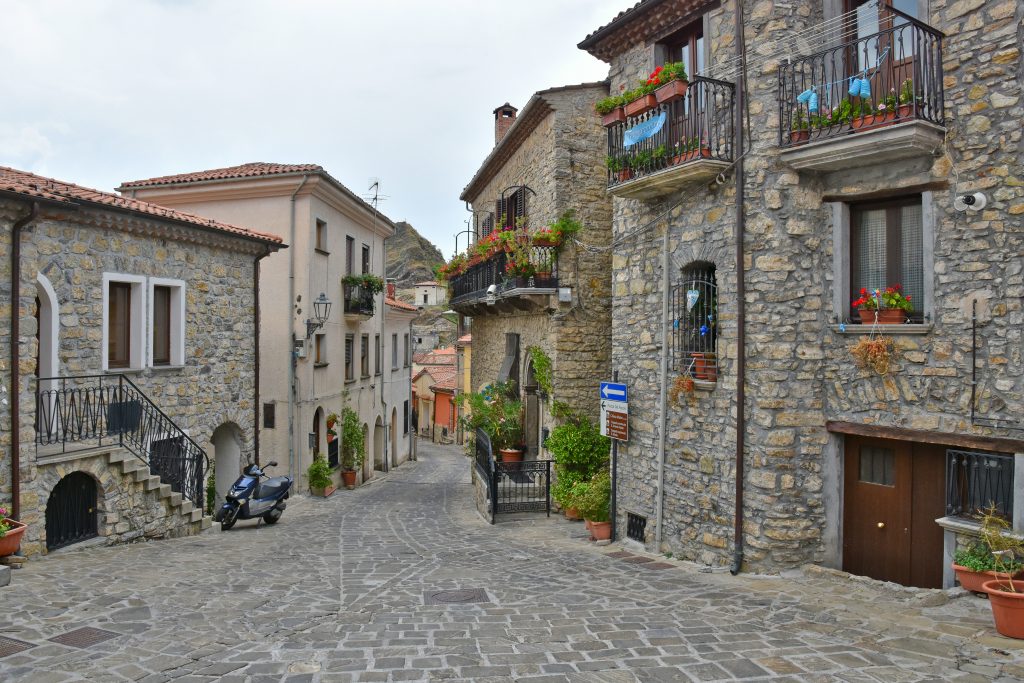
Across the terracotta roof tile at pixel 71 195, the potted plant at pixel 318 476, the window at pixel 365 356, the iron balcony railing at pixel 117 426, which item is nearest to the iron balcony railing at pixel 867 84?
the terracotta roof tile at pixel 71 195

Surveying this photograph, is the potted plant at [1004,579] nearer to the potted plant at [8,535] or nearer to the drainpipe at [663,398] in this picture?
the drainpipe at [663,398]

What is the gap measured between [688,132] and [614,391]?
3945mm

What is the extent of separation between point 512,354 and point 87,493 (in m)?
9.42

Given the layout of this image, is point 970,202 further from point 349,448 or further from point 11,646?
point 349,448

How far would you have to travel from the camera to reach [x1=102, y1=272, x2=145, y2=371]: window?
11.6 metres

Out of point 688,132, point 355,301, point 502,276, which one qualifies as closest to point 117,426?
point 502,276

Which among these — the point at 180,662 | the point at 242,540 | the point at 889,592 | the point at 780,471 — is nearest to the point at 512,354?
the point at 242,540

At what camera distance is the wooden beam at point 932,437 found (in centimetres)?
676

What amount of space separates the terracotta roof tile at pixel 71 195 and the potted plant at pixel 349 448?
882 centimetres

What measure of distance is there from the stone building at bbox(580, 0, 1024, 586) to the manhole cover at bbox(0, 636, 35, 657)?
7289 mm

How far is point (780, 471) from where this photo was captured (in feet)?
27.7

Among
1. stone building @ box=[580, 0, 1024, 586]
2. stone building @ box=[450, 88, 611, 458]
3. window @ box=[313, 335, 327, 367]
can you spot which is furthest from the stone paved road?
window @ box=[313, 335, 327, 367]

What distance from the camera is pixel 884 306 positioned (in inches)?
303

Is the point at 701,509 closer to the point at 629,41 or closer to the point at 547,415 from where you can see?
the point at 547,415
